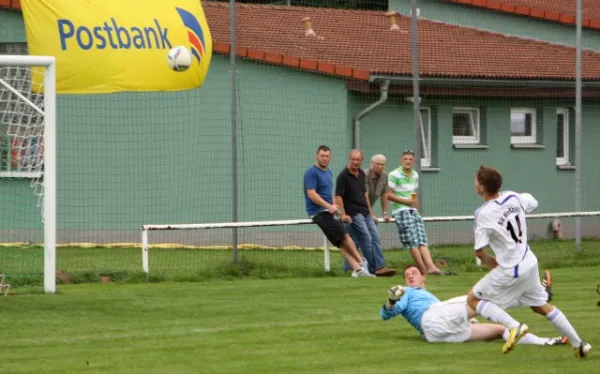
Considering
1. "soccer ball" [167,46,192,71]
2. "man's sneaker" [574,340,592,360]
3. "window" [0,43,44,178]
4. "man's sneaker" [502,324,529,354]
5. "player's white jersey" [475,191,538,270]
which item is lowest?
"man's sneaker" [574,340,592,360]

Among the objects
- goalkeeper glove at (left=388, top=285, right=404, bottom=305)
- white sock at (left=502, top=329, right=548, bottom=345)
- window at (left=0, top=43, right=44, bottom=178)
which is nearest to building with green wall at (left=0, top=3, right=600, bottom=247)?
window at (left=0, top=43, right=44, bottom=178)

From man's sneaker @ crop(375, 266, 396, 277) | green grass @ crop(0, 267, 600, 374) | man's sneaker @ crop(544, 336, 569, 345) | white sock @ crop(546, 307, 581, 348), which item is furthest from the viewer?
man's sneaker @ crop(375, 266, 396, 277)

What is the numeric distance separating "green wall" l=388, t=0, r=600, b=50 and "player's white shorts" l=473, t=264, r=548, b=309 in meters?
20.7

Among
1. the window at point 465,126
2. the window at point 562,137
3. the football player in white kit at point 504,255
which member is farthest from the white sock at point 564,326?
the window at point 562,137

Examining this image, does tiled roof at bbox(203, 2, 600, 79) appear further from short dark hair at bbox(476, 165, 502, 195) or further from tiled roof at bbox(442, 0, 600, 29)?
short dark hair at bbox(476, 165, 502, 195)

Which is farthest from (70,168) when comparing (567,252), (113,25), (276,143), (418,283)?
(418,283)

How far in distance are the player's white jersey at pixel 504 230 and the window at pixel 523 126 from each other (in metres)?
17.1

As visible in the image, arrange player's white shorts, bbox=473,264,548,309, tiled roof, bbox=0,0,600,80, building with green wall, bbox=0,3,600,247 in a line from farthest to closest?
tiled roof, bbox=0,0,600,80, building with green wall, bbox=0,3,600,247, player's white shorts, bbox=473,264,548,309

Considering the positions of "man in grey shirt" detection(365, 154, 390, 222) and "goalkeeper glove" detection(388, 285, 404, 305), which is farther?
"man in grey shirt" detection(365, 154, 390, 222)

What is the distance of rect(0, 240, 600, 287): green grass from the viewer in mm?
18812

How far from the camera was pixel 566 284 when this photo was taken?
1806 centimetres

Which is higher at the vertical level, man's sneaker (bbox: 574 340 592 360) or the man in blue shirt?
the man in blue shirt

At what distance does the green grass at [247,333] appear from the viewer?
34.8 feet

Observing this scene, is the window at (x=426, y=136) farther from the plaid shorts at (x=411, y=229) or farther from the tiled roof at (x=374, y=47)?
the plaid shorts at (x=411, y=229)
